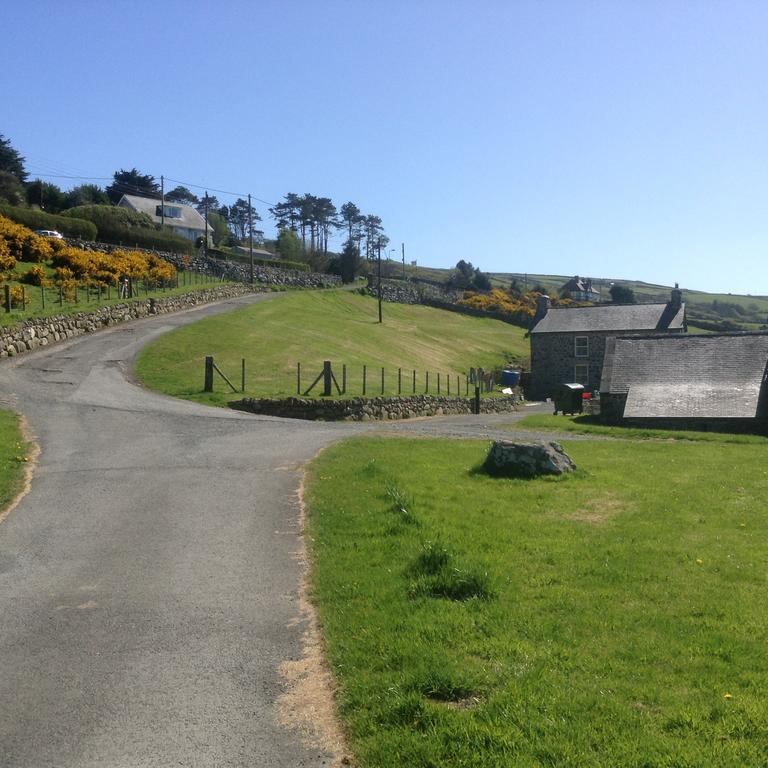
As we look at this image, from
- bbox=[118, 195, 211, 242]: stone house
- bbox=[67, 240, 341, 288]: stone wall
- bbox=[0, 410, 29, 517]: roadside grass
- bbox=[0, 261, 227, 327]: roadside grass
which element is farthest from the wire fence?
bbox=[118, 195, 211, 242]: stone house

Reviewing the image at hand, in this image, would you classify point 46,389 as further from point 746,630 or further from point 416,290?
point 416,290

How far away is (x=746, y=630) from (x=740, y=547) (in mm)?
3380

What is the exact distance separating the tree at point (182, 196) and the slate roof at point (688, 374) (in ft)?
350

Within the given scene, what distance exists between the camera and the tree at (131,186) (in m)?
102

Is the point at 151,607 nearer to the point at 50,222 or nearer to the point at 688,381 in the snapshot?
the point at 688,381

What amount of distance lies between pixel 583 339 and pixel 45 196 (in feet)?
176

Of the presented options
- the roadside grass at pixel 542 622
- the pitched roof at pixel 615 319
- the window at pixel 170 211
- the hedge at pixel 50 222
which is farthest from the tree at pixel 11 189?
the roadside grass at pixel 542 622

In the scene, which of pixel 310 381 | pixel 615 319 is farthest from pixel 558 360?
pixel 310 381

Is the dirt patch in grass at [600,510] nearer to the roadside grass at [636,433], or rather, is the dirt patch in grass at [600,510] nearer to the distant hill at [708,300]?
the roadside grass at [636,433]

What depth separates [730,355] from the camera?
39750 mm

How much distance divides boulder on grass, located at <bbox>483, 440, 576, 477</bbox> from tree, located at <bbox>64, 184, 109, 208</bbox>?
255 ft

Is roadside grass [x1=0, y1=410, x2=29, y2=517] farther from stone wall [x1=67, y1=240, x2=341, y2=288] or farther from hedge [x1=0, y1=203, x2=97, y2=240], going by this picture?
stone wall [x1=67, y1=240, x2=341, y2=288]

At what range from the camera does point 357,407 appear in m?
33.3

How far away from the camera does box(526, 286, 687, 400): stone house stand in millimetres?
65312
